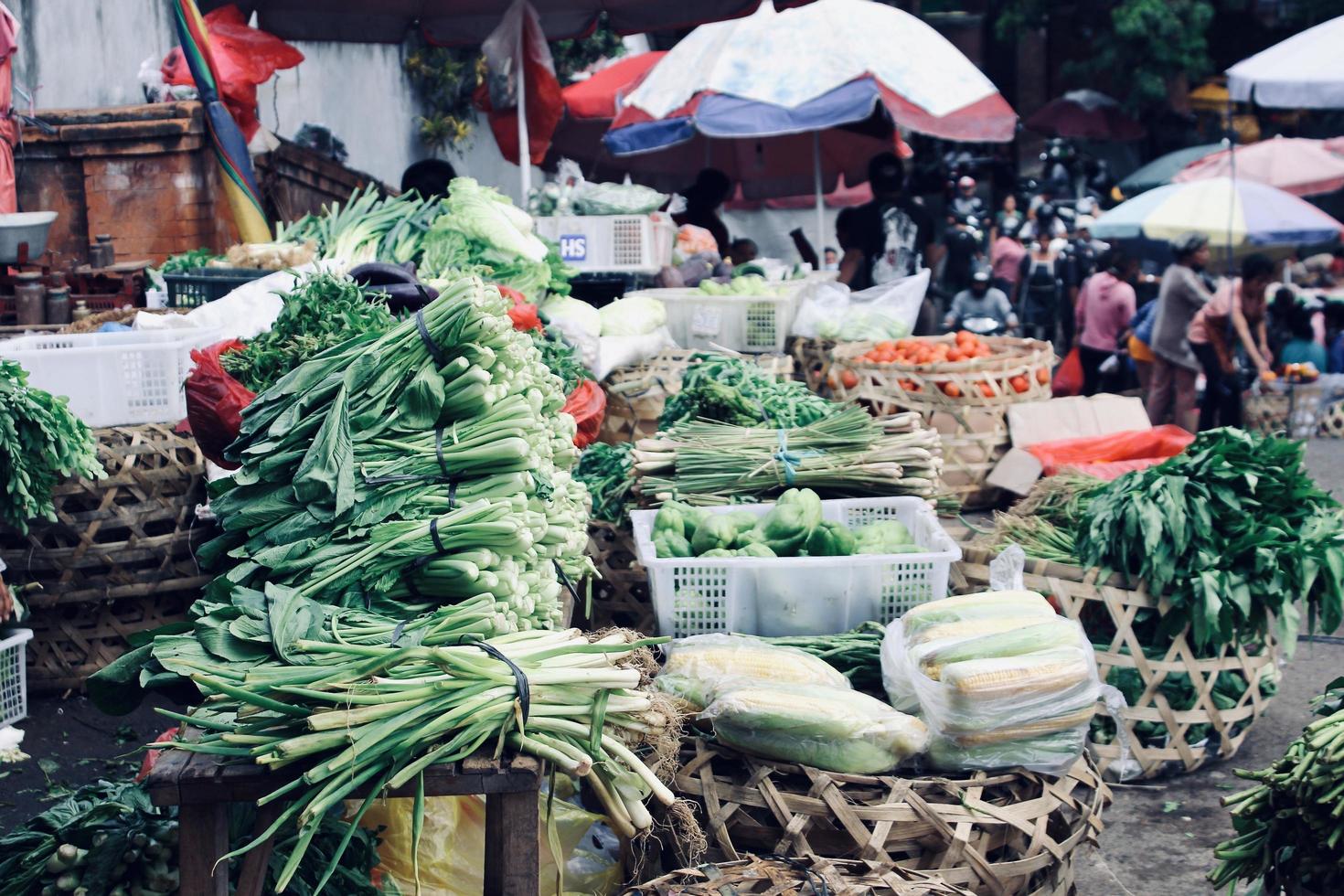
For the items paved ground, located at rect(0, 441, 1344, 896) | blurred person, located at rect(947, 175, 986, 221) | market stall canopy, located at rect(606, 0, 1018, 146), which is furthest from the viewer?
blurred person, located at rect(947, 175, 986, 221)

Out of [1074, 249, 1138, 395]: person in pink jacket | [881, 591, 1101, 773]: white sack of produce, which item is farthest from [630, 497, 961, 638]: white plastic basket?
[1074, 249, 1138, 395]: person in pink jacket

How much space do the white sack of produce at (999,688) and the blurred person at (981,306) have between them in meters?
8.04

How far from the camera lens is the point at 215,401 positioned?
3623mm

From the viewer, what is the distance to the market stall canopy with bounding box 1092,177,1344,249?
13.1 meters

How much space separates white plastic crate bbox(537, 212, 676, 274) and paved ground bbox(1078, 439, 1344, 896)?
4.35 metres

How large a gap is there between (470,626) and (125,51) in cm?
739

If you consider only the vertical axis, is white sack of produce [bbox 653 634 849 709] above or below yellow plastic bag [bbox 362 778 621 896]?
above

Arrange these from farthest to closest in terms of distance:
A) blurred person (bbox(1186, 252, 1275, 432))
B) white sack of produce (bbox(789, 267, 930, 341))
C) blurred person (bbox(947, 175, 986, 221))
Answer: blurred person (bbox(947, 175, 986, 221)), blurred person (bbox(1186, 252, 1275, 432)), white sack of produce (bbox(789, 267, 930, 341))

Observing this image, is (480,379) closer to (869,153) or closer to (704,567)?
(704,567)

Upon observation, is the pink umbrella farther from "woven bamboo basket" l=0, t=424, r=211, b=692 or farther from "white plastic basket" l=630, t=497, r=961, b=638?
"woven bamboo basket" l=0, t=424, r=211, b=692

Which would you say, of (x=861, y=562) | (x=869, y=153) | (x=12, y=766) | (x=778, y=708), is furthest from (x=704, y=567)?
(x=869, y=153)

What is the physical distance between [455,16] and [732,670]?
7391mm

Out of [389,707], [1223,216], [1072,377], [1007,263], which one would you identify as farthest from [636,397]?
[1007,263]

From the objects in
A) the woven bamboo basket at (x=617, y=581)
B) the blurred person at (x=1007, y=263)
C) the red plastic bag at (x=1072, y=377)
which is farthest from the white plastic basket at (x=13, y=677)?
the blurred person at (x=1007, y=263)
